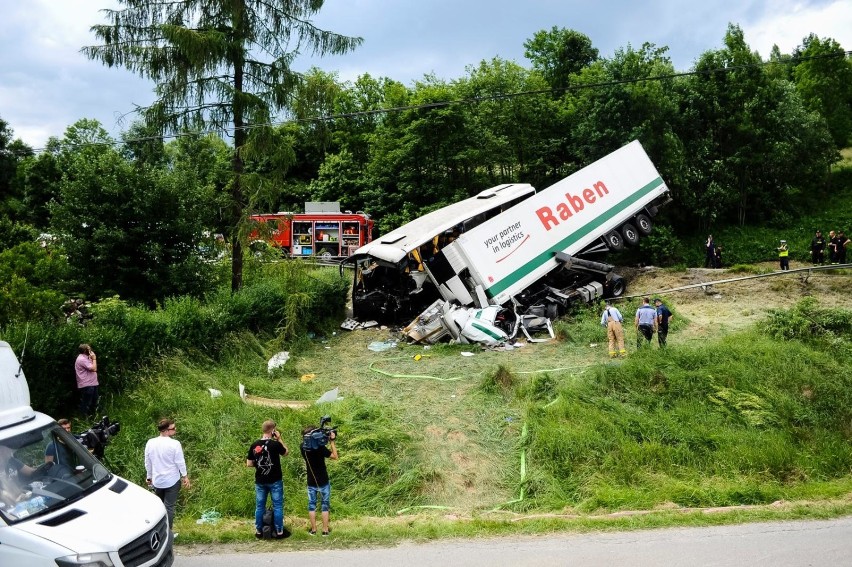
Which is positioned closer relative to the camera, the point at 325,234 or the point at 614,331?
the point at 614,331

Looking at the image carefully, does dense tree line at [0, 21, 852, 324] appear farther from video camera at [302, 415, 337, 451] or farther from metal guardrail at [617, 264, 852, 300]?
video camera at [302, 415, 337, 451]

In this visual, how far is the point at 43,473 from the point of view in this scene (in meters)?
5.41

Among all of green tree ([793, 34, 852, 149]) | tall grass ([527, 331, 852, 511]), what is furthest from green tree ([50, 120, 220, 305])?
green tree ([793, 34, 852, 149])

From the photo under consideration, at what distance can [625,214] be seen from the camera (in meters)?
19.0

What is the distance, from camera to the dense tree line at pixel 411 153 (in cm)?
1647

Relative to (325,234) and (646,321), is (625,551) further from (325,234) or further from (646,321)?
(325,234)

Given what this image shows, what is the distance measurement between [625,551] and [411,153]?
25224 millimetres

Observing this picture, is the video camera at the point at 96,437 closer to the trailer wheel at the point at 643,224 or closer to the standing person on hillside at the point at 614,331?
the standing person on hillside at the point at 614,331

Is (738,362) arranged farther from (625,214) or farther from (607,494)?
(625,214)

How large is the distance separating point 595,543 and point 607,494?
1505mm

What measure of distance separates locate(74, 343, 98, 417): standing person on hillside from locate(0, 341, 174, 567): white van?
13.8ft

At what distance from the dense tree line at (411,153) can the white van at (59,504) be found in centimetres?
848

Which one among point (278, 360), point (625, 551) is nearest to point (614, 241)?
point (278, 360)

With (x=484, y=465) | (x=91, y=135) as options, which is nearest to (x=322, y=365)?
(x=484, y=465)
